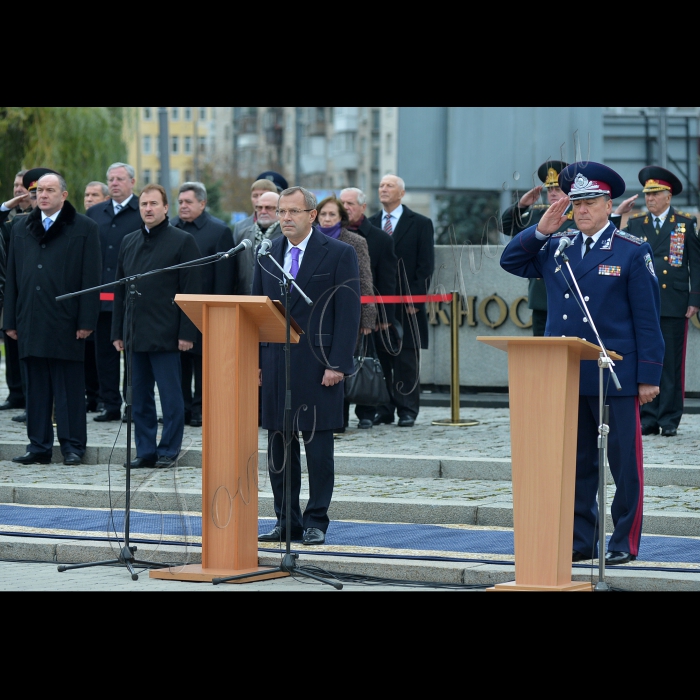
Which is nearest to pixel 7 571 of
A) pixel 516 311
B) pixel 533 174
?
pixel 533 174

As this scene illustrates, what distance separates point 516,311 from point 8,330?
5824 millimetres

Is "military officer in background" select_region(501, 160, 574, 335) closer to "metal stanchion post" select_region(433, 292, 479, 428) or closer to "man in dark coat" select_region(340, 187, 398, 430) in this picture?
"metal stanchion post" select_region(433, 292, 479, 428)

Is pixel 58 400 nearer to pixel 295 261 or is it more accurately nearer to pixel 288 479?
pixel 295 261

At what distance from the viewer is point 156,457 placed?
1071cm

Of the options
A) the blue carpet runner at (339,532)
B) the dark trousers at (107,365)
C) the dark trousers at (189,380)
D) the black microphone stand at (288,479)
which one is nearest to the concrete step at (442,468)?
the blue carpet runner at (339,532)

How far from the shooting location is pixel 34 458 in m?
11.3

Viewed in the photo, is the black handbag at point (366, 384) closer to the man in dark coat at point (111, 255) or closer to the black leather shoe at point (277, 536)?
the man in dark coat at point (111, 255)

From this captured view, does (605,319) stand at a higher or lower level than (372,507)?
higher

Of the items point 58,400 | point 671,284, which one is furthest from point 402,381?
point 58,400

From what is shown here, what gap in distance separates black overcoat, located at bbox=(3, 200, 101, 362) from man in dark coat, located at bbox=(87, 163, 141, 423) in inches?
66.1

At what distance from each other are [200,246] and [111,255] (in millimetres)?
1115

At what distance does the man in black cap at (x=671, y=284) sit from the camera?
11922mm

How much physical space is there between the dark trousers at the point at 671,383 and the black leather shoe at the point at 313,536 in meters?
4.69

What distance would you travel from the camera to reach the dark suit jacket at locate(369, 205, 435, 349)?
12.9 m
